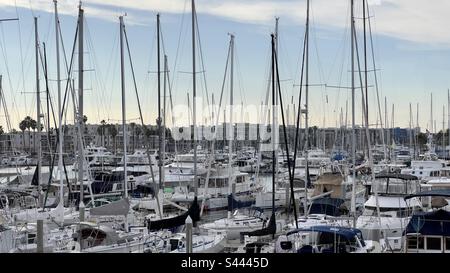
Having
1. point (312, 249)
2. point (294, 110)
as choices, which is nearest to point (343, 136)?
point (294, 110)

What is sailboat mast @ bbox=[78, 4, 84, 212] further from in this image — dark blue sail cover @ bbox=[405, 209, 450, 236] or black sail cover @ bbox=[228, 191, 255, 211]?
dark blue sail cover @ bbox=[405, 209, 450, 236]

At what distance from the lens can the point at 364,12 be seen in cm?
1536

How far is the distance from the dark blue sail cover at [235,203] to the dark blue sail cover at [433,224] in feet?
Result: 33.9

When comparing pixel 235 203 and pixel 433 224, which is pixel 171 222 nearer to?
pixel 235 203

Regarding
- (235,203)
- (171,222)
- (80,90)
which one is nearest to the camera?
(171,222)

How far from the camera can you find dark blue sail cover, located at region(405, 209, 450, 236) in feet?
28.9

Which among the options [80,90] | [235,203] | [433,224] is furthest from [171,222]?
[433,224]

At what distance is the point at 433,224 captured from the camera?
29.2ft

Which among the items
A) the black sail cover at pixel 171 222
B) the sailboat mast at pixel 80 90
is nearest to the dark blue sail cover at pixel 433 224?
the black sail cover at pixel 171 222

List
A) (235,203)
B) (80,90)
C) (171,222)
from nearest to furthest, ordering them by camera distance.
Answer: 1. (171,222)
2. (80,90)
3. (235,203)

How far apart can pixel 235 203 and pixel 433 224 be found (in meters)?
11.0

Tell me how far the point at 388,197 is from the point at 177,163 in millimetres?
13035

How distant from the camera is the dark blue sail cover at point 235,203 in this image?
19052 mm

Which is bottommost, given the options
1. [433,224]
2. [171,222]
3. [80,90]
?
[171,222]
